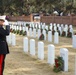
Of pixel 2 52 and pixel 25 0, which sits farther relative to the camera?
pixel 25 0

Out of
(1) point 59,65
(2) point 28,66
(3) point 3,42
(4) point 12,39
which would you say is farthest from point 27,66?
(4) point 12,39

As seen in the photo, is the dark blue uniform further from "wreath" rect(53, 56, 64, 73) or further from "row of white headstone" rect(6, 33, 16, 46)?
"row of white headstone" rect(6, 33, 16, 46)

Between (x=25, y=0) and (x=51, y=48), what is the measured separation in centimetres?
4261

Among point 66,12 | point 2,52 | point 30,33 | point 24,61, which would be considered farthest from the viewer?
point 66,12

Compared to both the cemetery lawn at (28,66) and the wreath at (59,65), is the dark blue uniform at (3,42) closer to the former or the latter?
the cemetery lawn at (28,66)

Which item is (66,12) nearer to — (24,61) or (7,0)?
(7,0)

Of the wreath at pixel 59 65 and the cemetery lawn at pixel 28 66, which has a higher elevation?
the wreath at pixel 59 65

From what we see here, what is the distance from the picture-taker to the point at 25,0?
53438 millimetres

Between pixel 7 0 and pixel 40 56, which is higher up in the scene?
pixel 40 56

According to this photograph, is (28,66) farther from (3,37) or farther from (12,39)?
(12,39)

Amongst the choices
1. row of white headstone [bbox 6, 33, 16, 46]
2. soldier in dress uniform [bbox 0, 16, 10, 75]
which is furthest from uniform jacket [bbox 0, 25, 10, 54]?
row of white headstone [bbox 6, 33, 16, 46]

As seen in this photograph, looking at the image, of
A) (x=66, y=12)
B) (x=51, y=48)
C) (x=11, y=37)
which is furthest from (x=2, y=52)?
(x=66, y=12)

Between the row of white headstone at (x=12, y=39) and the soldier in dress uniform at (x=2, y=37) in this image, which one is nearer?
the soldier in dress uniform at (x=2, y=37)

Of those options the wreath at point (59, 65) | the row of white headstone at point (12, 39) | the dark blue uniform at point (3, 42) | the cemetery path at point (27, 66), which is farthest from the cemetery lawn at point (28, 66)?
the row of white headstone at point (12, 39)
